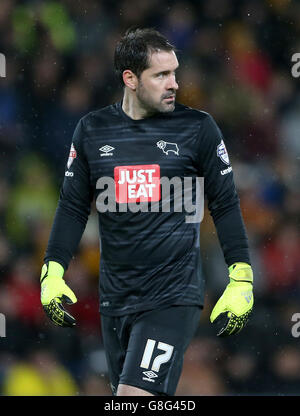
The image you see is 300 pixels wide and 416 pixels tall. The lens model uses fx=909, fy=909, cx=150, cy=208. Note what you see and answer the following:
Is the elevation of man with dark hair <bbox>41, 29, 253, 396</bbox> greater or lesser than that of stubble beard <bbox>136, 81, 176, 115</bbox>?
lesser

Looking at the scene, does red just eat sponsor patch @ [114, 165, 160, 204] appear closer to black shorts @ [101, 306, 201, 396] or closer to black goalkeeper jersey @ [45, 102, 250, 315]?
black goalkeeper jersey @ [45, 102, 250, 315]

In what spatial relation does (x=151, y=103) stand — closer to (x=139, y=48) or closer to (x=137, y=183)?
(x=139, y=48)

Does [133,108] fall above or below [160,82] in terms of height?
below

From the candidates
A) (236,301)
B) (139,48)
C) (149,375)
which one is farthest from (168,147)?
(149,375)

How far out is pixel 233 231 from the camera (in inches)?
156

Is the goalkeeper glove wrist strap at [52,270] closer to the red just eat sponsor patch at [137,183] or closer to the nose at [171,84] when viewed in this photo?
the red just eat sponsor patch at [137,183]

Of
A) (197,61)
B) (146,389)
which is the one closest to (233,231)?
(146,389)

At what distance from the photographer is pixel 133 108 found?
163 inches

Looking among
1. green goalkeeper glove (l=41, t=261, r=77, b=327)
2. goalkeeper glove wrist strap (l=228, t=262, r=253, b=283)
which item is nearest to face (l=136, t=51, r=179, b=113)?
goalkeeper glove wrist strap (l=228, t=262, r=253, b=283)

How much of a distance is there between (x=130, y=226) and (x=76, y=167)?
1.37 feet

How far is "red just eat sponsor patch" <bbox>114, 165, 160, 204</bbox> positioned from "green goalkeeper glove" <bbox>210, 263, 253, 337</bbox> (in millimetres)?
479

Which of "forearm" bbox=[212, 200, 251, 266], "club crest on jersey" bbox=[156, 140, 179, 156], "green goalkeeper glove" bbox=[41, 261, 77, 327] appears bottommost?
"green goalkeeper glove" bbox=[41, 261, 77, 327]

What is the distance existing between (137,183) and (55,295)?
0.63 m

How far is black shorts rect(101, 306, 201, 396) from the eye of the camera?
380cm
